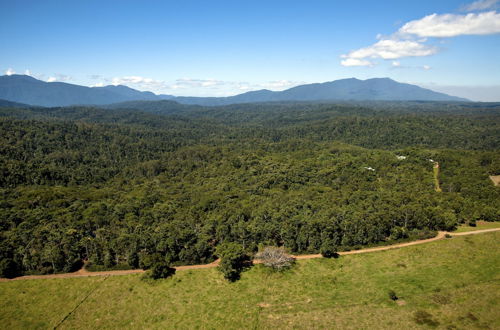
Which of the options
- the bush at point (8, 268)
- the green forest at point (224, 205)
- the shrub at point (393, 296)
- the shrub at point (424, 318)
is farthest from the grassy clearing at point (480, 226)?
the bush at point (8, 268)

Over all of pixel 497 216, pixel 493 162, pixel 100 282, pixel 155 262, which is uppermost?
pixel 493 162

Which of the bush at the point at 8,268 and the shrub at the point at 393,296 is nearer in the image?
the shrub at the point at 393,296

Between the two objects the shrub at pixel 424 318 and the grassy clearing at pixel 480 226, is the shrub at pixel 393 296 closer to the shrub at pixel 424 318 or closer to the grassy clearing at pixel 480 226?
the shrub at pixel 424 318

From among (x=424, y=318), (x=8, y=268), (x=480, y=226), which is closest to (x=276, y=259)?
(x=424, y=318)

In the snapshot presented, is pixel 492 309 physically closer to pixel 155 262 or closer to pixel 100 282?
pixel 155 262

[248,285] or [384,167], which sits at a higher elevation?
[384,167]

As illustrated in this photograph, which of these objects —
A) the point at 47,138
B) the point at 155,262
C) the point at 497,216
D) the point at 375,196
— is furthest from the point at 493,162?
the point at 47,138

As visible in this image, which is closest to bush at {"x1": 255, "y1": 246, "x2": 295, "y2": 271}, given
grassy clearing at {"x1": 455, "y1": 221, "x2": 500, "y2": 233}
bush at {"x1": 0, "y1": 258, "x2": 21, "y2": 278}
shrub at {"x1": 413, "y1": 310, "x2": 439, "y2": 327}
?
shrub at {"x1": 413, "y1": 310, "x2": 439, "y2": 327}
